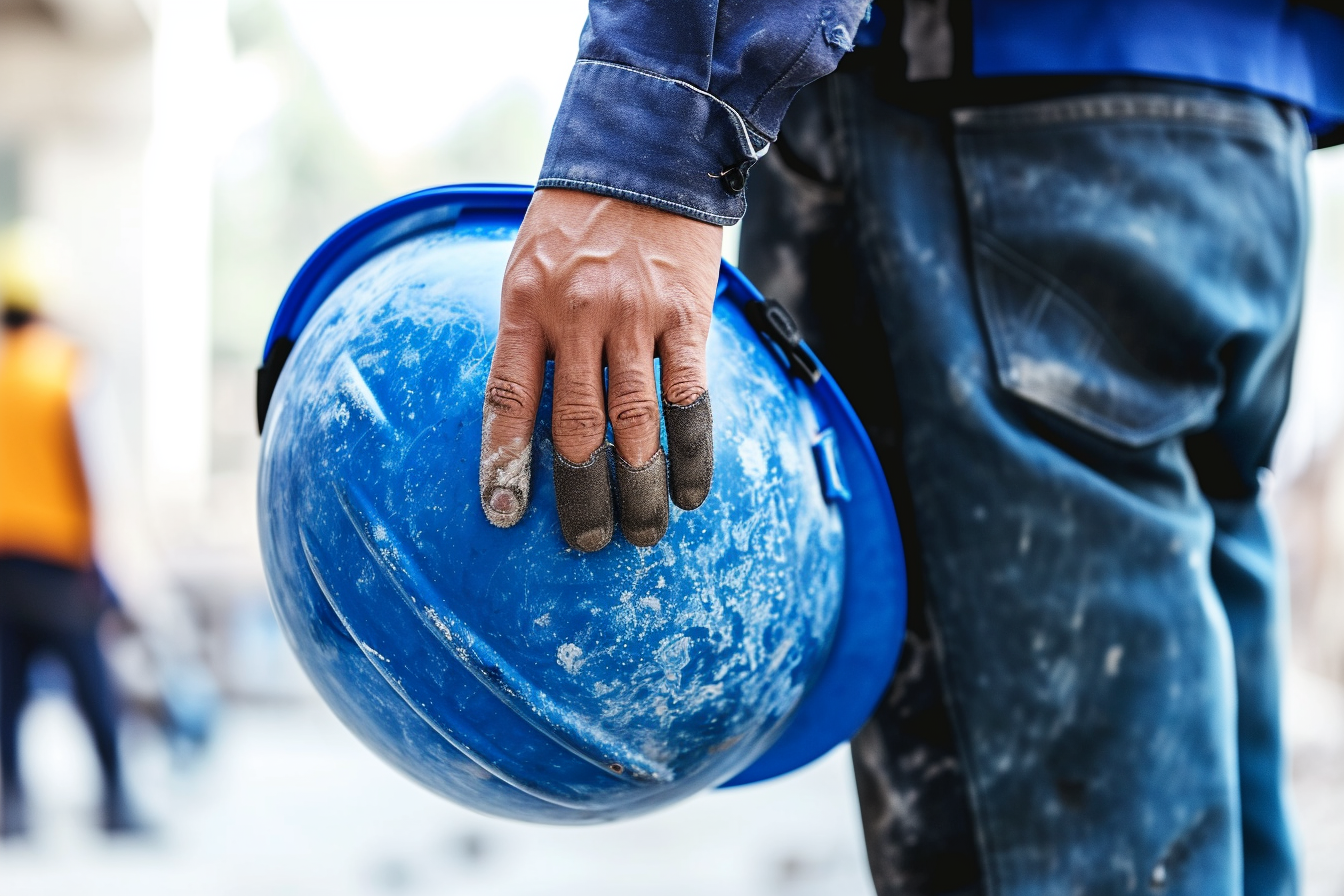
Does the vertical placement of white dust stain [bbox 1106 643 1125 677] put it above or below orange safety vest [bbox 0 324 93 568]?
above

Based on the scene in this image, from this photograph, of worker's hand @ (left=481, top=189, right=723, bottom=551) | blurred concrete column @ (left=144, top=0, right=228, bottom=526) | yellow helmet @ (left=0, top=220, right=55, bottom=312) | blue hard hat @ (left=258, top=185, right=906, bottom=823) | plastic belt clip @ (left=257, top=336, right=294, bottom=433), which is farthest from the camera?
blurred concrete column @ (left=144, top=0, right=228, bottom=526)

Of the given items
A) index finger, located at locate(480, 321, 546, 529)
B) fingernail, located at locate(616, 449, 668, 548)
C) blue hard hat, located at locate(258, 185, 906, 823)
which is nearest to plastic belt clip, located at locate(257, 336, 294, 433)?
blue hard hat, located at locate(258, 185, 906, 823)

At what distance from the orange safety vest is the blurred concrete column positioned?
5472mm

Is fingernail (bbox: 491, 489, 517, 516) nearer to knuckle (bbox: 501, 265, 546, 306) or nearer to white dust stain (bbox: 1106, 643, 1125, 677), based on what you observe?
knuckle (bbox: 501, 265, 546, 306)

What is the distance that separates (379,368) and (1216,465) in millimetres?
1010

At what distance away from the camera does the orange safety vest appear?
13.2 ft

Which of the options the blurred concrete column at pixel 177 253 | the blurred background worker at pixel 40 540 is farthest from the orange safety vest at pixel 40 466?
the blurred concrete column at pixel 177 253

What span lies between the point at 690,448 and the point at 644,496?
6 cm

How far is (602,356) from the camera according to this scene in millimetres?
992

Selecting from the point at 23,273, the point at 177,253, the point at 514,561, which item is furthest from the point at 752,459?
the point at 177,253

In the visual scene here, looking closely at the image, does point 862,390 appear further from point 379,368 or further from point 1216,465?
point 379,368

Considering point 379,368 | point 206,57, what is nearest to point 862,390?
point 379,368

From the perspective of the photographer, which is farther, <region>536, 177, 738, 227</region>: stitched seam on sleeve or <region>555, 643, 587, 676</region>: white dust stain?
<region>555, 643, 587, 676</region>: white dust stain

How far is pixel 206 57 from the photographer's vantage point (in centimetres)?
1091
